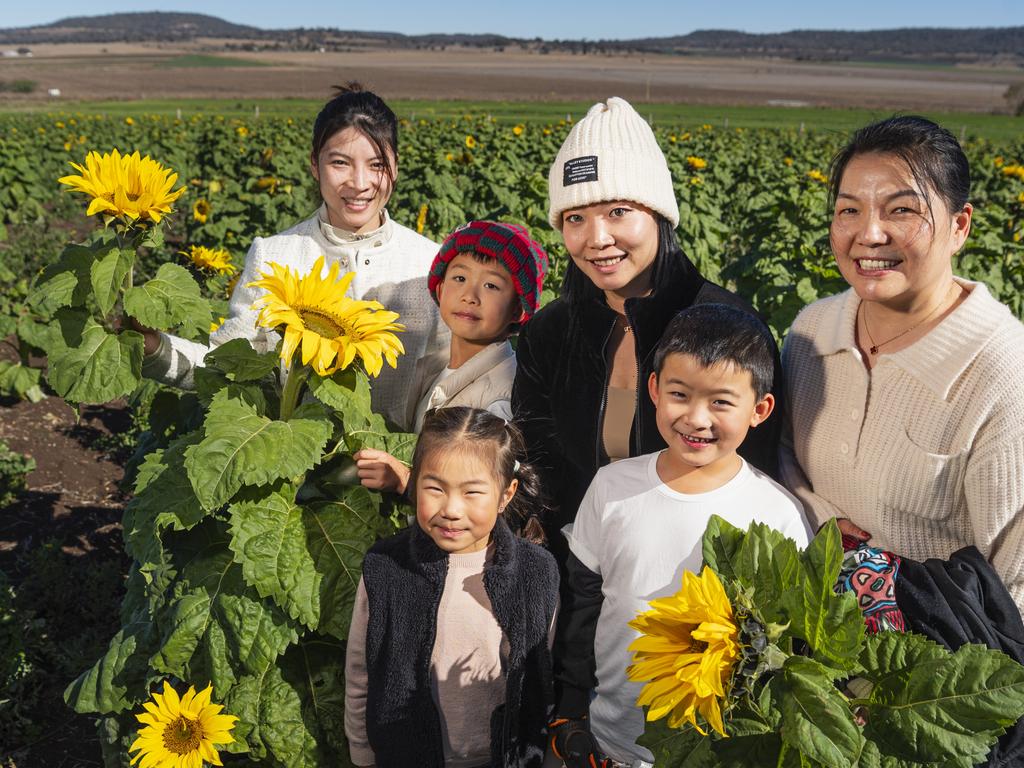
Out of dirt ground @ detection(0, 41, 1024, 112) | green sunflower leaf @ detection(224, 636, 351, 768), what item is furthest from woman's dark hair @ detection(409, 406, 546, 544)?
dirt ground @ detection(0, 41, 1024, 112)

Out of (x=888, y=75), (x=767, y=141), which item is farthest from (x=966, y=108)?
(x=888, y=75)

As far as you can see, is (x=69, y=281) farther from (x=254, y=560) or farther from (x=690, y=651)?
(x=690, y=651)

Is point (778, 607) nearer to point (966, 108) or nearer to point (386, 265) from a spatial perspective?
point (386, 265)

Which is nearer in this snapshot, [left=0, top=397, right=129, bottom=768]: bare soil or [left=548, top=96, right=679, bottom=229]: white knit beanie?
[left=548, top=96, right=679, bottom=229]: white knit beanie

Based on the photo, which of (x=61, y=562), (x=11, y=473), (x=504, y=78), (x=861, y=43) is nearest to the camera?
(x=61, y=562)

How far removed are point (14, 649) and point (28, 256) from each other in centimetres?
709

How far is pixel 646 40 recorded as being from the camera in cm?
17050

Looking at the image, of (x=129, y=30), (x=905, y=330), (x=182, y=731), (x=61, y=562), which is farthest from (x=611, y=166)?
(x=129, y=30)

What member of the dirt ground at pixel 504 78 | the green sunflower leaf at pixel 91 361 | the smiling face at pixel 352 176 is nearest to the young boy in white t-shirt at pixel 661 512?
the green sunflower leaf at pixel 91 361

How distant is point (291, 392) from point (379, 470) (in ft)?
0.95

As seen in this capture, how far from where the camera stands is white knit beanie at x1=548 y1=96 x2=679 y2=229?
2.35 metres

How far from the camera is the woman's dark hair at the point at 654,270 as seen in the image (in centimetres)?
245

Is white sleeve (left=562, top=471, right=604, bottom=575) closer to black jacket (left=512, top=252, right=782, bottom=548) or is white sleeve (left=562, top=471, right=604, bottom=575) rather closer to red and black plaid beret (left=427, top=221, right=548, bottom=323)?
black jacket (left=512, top=252, right=782, bottom=548)

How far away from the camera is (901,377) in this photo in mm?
1967
